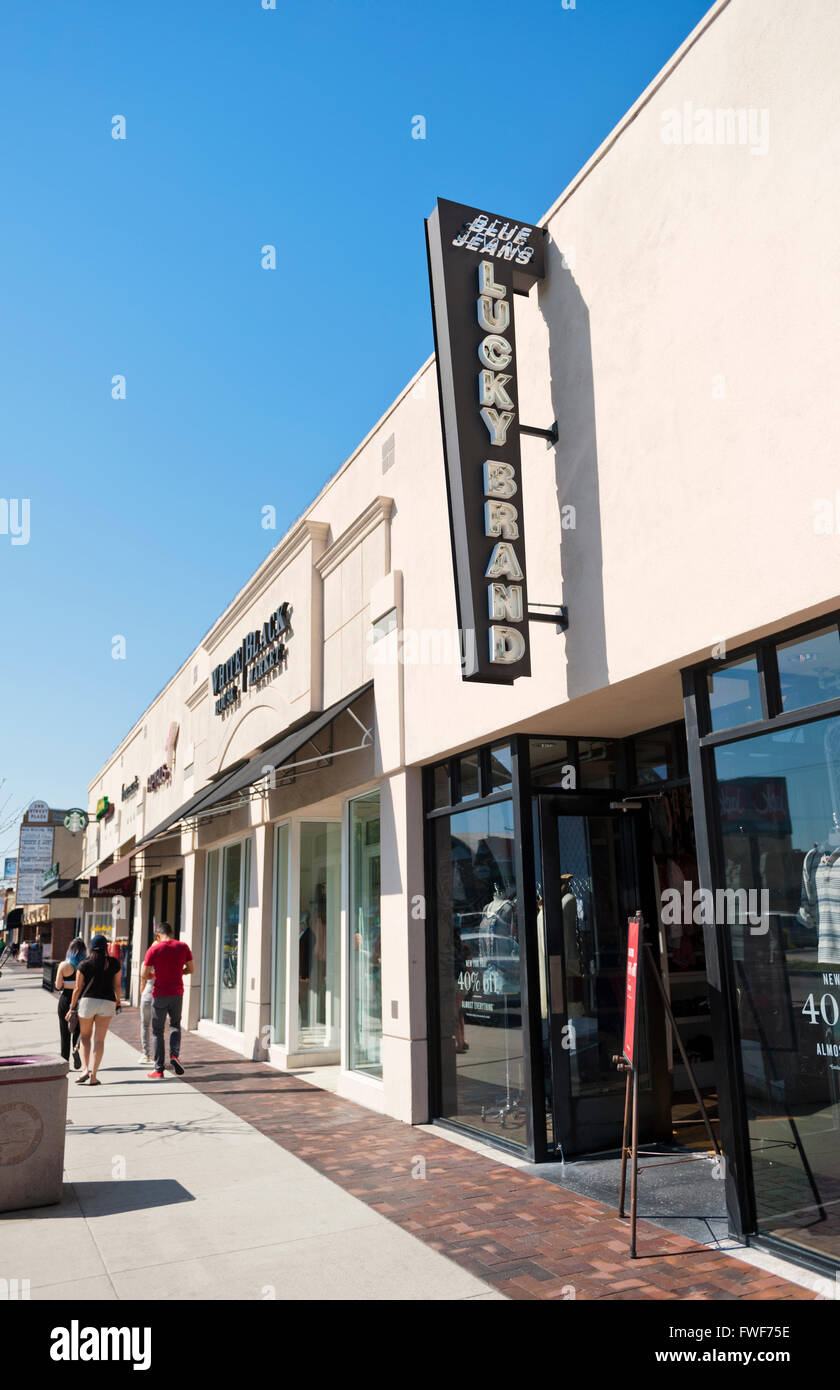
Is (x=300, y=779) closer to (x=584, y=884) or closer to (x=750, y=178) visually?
(x=584, y=884)

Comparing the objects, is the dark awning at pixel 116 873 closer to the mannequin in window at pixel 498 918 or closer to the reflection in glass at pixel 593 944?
the mannequin in window at pixel 498 918

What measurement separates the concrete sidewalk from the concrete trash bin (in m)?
0.15

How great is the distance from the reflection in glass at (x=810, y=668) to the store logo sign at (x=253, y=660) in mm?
8976

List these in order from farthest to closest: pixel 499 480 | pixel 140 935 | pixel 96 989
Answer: pixel 140 935
pixel 96 989
pixel 499 480

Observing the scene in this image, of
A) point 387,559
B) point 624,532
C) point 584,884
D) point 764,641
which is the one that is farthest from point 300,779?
point 764,641

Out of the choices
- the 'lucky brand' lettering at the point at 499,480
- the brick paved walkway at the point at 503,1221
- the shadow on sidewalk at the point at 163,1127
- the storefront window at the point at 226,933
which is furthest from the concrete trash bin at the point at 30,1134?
the storefront window at the point at 226,933

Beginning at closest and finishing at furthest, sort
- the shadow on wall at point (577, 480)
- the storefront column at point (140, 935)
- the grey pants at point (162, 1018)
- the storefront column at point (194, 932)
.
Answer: the shadow on wall at point (577, 480)
the grey pants at point (162, 1018)
the storefront column at point (194, 932)
the storefront column at point (140, 935)

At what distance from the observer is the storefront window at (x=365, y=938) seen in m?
10.6

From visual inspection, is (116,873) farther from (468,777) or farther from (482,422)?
(482,422)

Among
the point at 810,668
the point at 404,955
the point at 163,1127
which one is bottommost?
the point at 163,1127

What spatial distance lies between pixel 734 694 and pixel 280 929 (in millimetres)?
9769

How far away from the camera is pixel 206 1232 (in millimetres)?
5781

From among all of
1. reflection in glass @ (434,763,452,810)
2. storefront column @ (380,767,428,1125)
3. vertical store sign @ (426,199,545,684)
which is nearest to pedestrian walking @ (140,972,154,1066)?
storefront column @ (380,767,428,1125)

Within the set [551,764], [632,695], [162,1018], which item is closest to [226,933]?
[162,1018]
